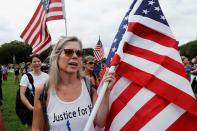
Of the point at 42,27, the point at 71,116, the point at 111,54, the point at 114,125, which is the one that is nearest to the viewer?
the point at 71,116

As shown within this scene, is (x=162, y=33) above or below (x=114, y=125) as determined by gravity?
above

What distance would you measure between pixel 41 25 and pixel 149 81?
6.23 metres

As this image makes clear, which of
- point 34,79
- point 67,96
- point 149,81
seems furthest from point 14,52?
point 149,81

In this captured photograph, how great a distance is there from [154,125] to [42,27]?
6258 mm

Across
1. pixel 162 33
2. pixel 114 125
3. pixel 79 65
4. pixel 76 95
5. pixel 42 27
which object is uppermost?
pixel 162 33

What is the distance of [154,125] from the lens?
3395mm

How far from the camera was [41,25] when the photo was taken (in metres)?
9.32

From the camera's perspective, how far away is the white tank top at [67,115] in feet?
11.0

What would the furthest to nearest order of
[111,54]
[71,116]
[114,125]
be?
[111,54], [114,125], [71,116]

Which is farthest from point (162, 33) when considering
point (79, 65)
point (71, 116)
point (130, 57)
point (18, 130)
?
point (18, 130)

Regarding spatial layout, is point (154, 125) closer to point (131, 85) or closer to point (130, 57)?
point (131, 85)

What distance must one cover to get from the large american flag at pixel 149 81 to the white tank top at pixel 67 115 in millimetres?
343

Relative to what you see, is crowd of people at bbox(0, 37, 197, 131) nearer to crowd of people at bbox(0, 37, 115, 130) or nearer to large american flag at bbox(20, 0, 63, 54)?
crowd of people at bbox(0, 37, 115, 130)

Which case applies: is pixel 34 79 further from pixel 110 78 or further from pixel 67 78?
pixel 110 78
